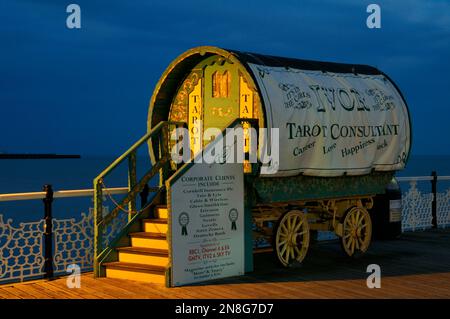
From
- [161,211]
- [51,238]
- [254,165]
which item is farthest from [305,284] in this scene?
[51,238]

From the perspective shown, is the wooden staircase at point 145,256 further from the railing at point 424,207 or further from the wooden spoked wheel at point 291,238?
the railing at point 424,207

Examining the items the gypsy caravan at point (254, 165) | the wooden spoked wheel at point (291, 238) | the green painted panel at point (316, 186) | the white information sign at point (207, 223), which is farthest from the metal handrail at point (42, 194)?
the wooden spoked wheel at point (291, 238)

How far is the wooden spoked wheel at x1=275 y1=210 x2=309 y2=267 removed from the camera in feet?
36.0

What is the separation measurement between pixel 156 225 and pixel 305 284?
97.9 inches

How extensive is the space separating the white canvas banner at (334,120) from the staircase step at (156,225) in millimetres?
1883

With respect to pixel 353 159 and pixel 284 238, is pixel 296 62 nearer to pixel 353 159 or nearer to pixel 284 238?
pixel 353 159

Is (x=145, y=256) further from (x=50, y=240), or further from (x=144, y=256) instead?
(x=50, y=240)

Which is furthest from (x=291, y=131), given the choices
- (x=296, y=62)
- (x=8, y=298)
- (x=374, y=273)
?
(x=8, y=298)

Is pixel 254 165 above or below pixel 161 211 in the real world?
above

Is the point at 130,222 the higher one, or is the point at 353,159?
the point at 353,159

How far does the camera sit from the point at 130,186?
11.1 m

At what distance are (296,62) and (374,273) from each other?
370 centimetres
